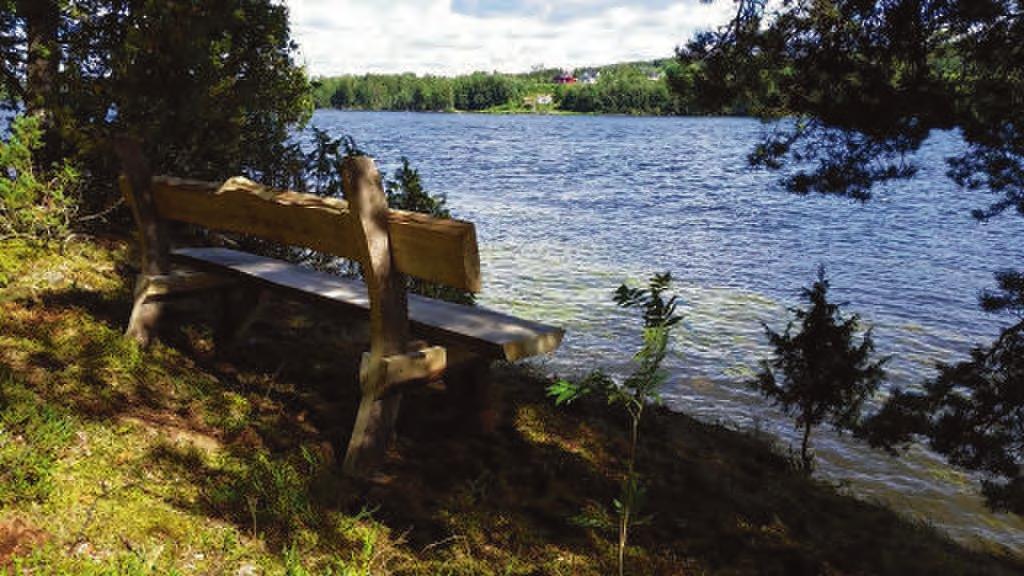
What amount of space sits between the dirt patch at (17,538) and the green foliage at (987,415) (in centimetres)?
586

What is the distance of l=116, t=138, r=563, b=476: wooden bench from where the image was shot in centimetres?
326

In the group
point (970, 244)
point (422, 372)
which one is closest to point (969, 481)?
point (422, 372)

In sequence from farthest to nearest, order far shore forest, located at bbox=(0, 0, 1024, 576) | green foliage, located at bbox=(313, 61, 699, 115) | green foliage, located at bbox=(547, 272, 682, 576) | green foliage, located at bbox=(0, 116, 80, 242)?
green foliage, located at bbox=(313, 61, 699, 115) < green foliage, located at bbox=(0, 116, 80, 242) < far shore forest, located at bbox=(0, 0, 1024, 576) < green foliage, located at bbox=(547, 272, 682, 576)

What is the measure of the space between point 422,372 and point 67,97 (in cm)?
491

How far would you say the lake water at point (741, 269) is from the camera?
7.71 meters

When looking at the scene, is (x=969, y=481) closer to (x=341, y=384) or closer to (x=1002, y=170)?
(x=1002, y=170)

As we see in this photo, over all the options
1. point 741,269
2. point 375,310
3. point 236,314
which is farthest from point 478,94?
point 375,310

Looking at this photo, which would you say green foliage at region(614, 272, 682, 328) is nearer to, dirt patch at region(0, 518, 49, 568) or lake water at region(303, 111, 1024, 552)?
dirt patch at region(0, 518, 49, 568)

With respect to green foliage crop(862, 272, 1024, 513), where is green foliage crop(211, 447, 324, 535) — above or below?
above

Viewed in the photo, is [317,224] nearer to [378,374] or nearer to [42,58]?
[378,374]

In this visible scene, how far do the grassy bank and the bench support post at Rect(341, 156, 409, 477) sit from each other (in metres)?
0.20

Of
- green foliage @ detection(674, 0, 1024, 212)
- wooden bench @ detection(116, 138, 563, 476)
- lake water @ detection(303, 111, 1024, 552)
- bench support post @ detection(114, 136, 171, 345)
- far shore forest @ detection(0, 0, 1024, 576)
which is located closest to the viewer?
far shore forest @ detection(0, 0, 1024, 576)

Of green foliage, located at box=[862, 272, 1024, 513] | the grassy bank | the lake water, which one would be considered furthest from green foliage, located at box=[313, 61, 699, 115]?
the grassy bank

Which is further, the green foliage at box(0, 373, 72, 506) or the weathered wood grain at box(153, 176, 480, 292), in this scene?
the weathered wood grain at box(153, 176, 480, 292)
